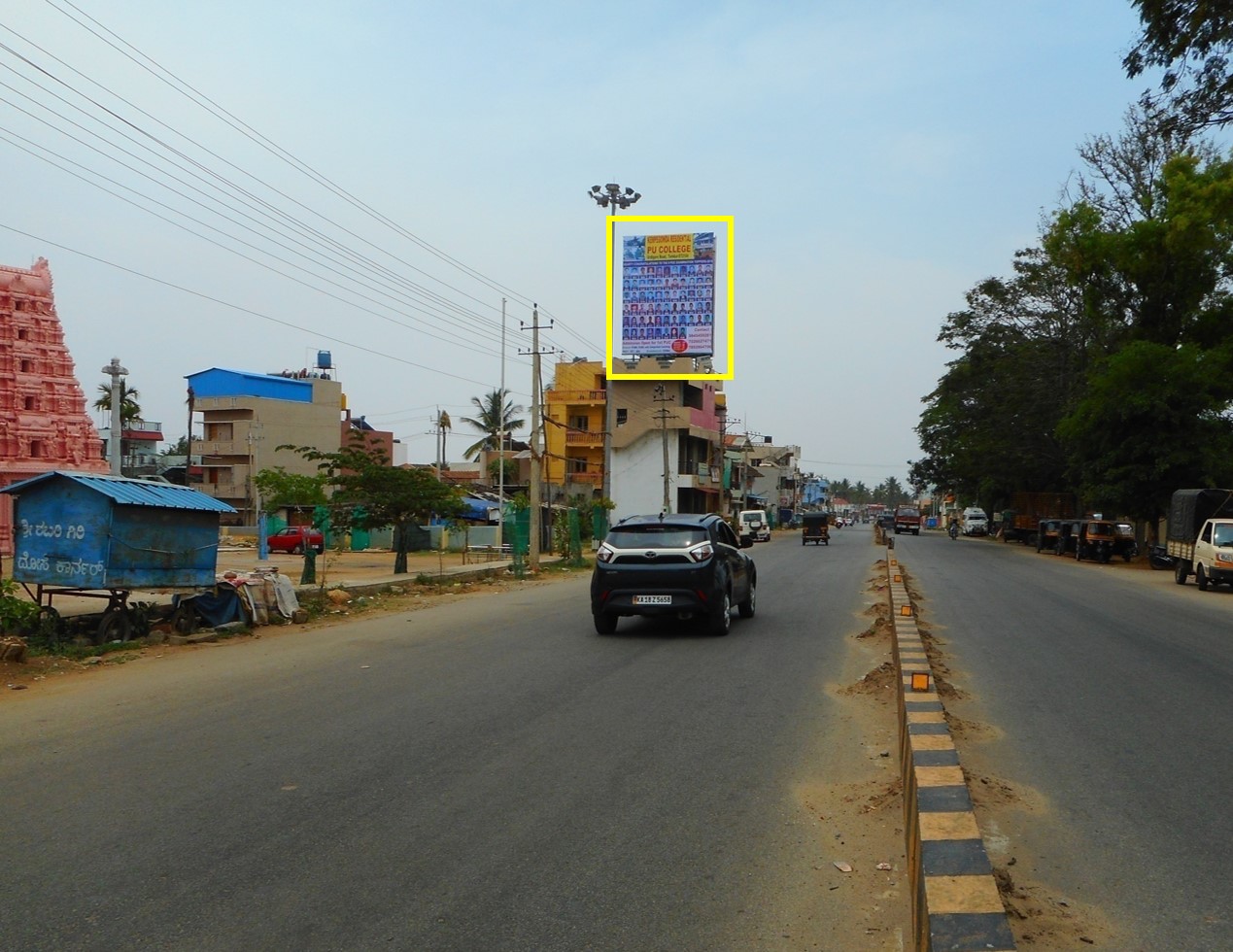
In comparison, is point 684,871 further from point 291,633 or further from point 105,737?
point 291,633

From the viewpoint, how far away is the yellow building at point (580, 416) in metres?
73.9

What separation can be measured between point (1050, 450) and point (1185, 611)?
38.0m

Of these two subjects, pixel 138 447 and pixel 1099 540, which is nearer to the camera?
pixel 1099 540

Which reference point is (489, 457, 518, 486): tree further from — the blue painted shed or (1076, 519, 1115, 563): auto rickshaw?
the blue painted shed

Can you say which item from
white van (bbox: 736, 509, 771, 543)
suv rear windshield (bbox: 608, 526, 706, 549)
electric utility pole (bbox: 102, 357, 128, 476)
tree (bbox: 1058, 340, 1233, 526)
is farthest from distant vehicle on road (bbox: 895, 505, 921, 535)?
suv rear windshield (bbox: 608, 526, 706, 549)

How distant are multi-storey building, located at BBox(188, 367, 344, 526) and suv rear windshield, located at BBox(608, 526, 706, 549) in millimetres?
55377

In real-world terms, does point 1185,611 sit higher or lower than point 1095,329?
lower

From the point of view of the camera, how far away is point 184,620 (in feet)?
48.4

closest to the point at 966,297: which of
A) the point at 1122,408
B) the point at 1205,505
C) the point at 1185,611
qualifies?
the point at 1122,408

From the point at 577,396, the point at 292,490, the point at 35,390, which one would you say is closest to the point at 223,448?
the point at 577,396

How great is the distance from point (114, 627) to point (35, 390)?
2361cm

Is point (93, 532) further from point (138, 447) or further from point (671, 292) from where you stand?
point (138, 447)

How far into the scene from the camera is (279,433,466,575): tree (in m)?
27.4

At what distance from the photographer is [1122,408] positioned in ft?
129
